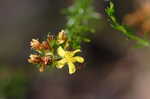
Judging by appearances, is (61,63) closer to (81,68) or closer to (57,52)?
(57,52)

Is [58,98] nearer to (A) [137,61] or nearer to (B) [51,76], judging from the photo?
(B) [51,76]

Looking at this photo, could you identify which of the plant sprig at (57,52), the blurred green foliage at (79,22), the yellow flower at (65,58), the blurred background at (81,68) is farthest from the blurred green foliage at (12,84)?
the yellow flower at (65,58)

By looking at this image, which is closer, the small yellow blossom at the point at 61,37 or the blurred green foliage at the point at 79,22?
the small yellow blossom at the point at 61,37

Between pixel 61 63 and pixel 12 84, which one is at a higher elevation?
pixel 12 84

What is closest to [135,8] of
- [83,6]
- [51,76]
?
[51,76]

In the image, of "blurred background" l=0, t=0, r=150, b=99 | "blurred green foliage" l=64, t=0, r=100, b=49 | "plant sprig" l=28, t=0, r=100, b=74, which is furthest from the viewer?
"blurred background" l=0, t=0, r=150, b=99

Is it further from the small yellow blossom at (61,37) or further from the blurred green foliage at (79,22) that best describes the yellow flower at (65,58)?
→ the blurred green foliage at (79,22)

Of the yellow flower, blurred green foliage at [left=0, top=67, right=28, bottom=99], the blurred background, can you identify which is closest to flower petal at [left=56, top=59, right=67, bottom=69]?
the yellow flower

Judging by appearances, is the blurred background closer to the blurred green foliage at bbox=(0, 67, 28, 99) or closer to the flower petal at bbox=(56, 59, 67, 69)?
the blurred green foliage at bbox=(0, 67, 28, 99)

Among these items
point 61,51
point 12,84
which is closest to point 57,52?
point 61,51

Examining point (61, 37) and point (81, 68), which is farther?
point (81, 68)
